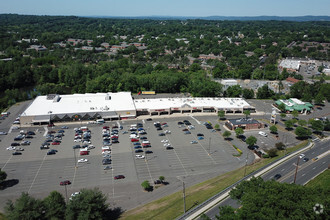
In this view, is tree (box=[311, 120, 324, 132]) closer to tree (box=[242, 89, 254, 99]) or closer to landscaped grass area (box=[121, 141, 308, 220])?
landscaped grass area (box=[121, 141, 308, 220])

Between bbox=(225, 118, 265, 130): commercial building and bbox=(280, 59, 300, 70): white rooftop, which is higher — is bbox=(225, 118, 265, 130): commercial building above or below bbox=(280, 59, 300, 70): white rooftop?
below

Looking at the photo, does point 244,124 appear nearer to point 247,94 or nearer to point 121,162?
point 247,94

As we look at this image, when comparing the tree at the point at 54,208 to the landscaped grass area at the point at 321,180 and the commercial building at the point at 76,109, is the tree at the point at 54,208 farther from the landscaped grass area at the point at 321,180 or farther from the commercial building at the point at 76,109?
the landscaped grass area at the point at 321,180

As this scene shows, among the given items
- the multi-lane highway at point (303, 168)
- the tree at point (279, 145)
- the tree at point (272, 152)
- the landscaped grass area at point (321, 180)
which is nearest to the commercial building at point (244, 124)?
the tree at point (279, 145)

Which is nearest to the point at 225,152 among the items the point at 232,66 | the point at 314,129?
the point at 314,129

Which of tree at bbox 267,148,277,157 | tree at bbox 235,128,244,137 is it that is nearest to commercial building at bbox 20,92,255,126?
tree at bbox 235,128,244,137

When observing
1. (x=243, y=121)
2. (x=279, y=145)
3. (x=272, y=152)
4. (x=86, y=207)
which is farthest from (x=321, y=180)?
(x=86, y=207)
